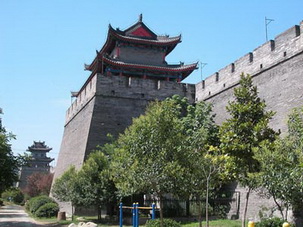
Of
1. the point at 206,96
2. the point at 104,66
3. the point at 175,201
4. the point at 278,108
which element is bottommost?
the point at 175,201

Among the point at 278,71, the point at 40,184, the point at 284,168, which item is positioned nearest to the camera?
the point at 284,168

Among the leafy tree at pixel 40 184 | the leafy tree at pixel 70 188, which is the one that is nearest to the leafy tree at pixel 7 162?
the leafy tree at pixel 70 188

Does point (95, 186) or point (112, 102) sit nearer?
point (95, 186)

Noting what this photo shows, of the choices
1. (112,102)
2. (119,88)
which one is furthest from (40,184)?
(119,88)

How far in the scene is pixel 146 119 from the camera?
366 inches

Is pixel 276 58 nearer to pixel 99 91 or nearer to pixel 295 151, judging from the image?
pixel 295 151

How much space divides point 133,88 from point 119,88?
75 centimetres

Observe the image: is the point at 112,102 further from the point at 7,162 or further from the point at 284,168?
the point at 284,168

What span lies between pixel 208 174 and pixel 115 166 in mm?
2463

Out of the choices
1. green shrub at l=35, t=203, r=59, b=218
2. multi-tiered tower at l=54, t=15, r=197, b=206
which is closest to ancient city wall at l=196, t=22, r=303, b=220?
multi-tiered tower at l=54, t=15, r=197, b=206

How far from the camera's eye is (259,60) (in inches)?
571

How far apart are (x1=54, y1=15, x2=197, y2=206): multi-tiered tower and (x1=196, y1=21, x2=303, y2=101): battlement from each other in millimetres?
2531

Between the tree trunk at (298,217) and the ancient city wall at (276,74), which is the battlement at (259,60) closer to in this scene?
the ancient city wall at (276,74)

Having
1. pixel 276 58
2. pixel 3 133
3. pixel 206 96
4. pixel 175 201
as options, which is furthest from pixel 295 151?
pixel 3 133
